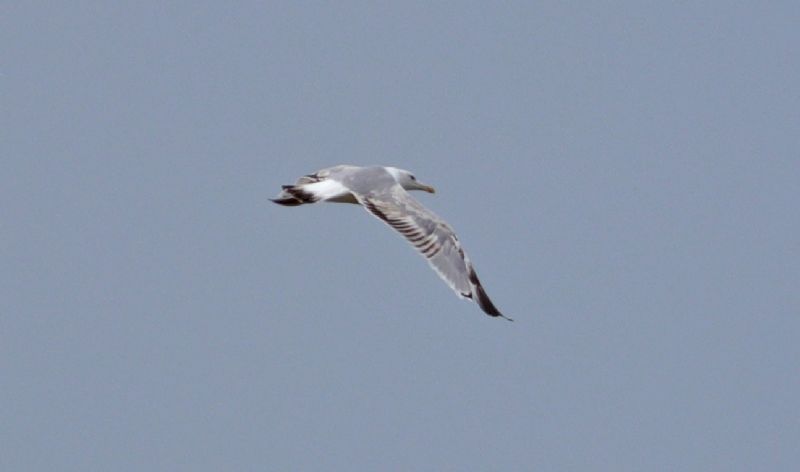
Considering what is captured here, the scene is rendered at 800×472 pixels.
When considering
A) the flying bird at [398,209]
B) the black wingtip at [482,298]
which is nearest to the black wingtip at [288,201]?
the flying bird at [398,209]

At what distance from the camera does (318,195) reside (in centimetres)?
1555

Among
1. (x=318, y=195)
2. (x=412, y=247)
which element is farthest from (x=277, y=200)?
(x=412, y=247)

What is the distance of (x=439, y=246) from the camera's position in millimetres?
14664

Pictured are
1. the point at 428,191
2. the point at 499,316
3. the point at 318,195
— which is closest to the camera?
the point at 499,316

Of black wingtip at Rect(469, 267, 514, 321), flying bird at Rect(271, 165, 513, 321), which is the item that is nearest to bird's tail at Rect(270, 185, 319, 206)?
flying bird at Rect(271, 165, 513, 321)

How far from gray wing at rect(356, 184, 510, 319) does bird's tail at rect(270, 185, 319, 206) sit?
2.57ft

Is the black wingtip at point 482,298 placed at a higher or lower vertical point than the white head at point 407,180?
lower

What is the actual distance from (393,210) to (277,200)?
1181 mm

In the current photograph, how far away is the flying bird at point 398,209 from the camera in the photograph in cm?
1459

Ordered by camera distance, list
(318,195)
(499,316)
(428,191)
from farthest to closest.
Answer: (428,191), (318,195), (499,316)

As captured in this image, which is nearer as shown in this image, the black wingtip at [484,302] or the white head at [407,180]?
the black wingtip at [484,302]

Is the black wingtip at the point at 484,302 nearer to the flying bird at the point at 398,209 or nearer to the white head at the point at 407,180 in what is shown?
the flying bird at the point at 398,209

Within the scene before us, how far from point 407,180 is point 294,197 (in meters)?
1.53

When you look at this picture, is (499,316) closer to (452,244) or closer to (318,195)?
(452,244)
